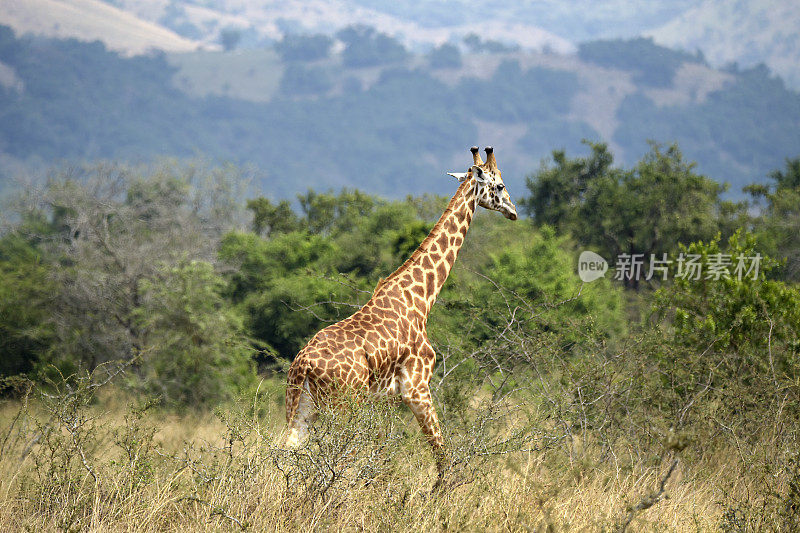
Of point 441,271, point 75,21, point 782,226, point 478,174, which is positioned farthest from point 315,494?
point 75,21

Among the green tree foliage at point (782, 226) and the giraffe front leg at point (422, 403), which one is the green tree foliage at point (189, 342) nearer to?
the giraffe front leg at point (422, 403)

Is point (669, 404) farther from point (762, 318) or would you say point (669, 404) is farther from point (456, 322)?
point (456, 322)

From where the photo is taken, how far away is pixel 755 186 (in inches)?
1096

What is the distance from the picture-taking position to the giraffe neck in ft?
19.8

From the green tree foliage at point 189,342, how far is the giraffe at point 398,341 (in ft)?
26.2

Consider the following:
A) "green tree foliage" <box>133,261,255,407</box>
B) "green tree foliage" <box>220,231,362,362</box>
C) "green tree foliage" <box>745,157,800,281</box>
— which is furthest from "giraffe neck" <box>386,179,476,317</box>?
"green tree foliage" <box>745,157,800,281</box>

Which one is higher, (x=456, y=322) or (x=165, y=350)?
(x=456, y=322)

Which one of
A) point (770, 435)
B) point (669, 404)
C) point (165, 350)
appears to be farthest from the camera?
point (165, 350)

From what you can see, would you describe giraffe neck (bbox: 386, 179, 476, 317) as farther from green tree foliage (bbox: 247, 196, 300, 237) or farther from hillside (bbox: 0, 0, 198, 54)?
hillside (bbox: 0, 0, 198, 54)

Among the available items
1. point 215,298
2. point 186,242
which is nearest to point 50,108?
point 186,242

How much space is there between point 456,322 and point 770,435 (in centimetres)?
542

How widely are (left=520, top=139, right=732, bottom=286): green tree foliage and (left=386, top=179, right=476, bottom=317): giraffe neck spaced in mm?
18610

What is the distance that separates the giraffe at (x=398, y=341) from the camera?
16.9 feet

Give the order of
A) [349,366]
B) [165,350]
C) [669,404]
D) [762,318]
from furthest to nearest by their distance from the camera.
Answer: [165,350] < [762,318] < [669,404] < [349,366]
